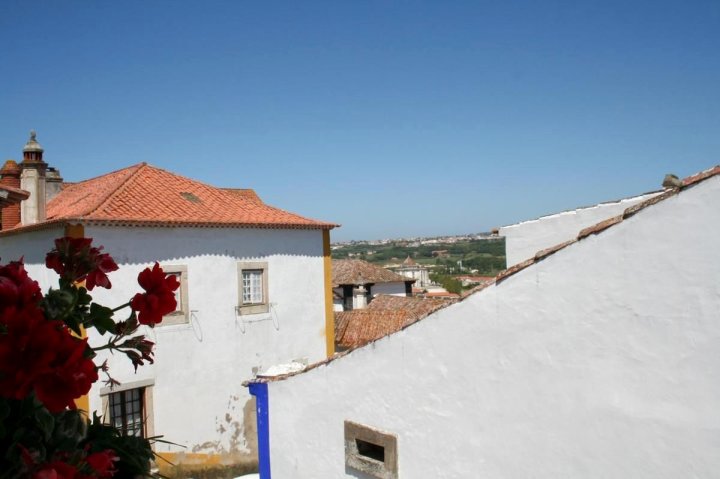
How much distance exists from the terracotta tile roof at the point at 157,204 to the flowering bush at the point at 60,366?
990 centimetres

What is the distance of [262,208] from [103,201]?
14.8ft

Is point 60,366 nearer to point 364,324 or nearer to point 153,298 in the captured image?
point 153,298

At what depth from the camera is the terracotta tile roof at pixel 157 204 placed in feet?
37.8

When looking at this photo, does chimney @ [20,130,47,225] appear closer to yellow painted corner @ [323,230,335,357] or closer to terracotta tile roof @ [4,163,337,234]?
terracotta tile roof @ [4,163,337,234]

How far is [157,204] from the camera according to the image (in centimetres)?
1274

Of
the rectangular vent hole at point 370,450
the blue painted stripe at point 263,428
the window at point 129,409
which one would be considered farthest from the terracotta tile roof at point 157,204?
the rectangular vent hole at point 370,450

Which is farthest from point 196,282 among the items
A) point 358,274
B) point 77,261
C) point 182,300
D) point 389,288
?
point 389,288

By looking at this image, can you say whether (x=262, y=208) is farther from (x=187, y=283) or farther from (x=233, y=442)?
(x=233, y=442)

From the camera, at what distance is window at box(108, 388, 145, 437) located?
37.4ft

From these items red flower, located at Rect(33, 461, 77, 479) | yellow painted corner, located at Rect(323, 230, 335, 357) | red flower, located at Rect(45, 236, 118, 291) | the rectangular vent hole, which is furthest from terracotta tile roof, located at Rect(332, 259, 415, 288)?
red flower, located at Rect(33, 461, 77, 479)

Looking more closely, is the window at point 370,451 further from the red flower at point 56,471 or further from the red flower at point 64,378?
the red flower at point 64,378

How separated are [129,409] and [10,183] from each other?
6.97 meters

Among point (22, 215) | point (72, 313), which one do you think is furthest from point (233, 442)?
point (72, 313)

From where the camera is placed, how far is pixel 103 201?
11672 mm
